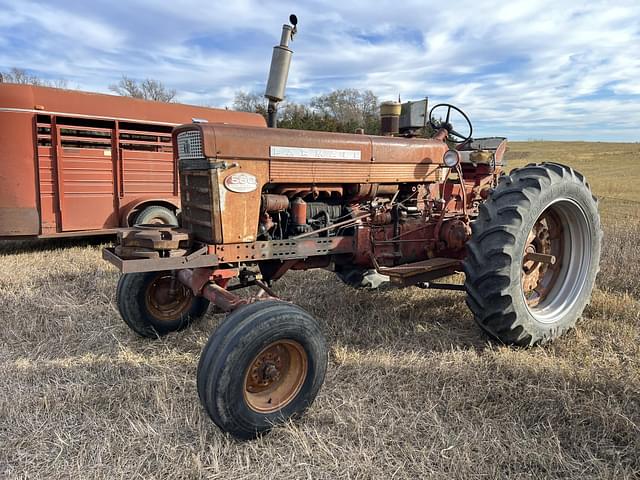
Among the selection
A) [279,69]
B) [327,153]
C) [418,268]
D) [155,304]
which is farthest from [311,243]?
[155,304]

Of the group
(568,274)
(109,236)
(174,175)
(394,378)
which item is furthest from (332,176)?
(109,236)

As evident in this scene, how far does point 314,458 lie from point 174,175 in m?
6.26

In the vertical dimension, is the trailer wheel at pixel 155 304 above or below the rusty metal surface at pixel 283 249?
below

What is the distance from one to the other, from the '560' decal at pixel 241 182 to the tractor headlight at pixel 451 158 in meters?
1.58

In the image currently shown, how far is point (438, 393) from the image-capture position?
117 inches

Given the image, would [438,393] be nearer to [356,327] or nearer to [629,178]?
[356,327]

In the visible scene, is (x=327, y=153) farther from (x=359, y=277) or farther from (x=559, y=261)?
(x=559, y=261)

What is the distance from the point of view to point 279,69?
3566 mm

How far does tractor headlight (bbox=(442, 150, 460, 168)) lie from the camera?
12.4 ft

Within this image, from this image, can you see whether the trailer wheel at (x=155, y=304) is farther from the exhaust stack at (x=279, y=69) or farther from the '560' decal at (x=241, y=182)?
the exhaust stack at (x=279, y=69)

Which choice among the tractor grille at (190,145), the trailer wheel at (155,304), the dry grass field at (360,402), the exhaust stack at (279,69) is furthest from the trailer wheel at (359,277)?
the tractor grille at (190,145)

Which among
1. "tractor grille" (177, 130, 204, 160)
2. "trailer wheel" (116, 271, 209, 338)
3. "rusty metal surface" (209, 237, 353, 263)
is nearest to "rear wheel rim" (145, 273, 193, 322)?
"trailer wheel" (116, 271, 209, 338)

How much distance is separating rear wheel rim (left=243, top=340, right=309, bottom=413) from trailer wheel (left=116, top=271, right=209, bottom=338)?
1.46 meters

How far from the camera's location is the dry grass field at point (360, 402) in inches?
92.7
